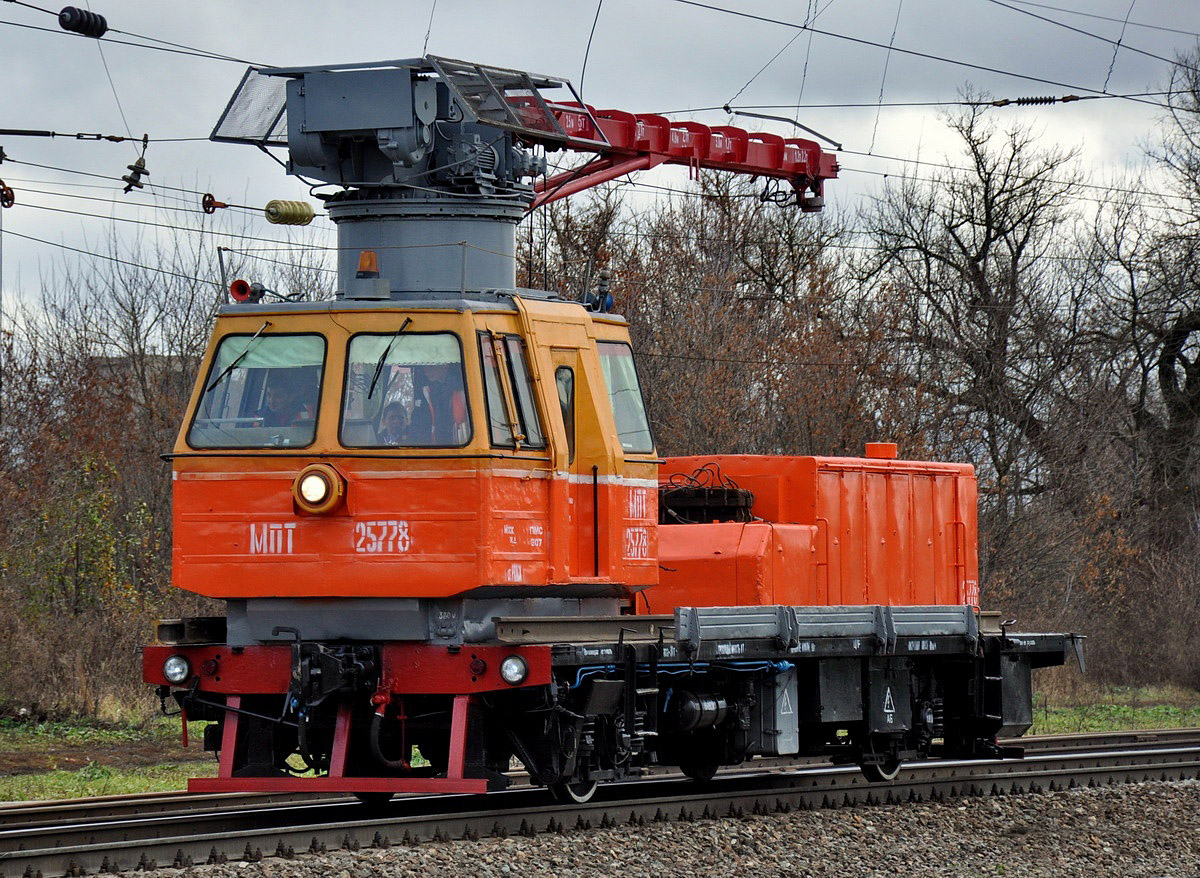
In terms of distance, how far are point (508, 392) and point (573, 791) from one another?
9.29 ft

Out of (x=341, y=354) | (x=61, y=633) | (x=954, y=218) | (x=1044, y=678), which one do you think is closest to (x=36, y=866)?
(x=341, y=354)

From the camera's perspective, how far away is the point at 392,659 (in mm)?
10758

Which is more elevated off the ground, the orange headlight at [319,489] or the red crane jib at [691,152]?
the red crane jib at [691,152]

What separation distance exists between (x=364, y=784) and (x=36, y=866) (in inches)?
87.0

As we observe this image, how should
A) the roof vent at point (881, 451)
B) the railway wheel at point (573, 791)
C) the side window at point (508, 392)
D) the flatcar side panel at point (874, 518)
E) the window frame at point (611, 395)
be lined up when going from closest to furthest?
the side window at point (508, 392) < the railway wheel at point (573, 791) < the window frame at point (611, 395) < the flatcar side panel at point (874, 518) < the roof vent at point (881, 451)

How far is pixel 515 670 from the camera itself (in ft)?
34.1

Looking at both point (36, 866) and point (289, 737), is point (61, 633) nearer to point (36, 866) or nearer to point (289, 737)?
point (289, 737)

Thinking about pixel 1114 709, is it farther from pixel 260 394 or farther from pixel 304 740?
pixel 260 394

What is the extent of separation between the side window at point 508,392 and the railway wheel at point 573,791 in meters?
2.34

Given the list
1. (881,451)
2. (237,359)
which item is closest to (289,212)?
(237,359)

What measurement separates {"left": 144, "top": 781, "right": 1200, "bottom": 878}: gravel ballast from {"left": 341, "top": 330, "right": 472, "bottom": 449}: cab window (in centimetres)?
257

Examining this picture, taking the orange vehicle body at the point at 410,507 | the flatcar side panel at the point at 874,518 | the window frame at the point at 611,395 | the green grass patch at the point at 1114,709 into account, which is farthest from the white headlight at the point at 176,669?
the green grass patch at the point at 1114,709

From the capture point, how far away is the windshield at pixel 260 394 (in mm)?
11039

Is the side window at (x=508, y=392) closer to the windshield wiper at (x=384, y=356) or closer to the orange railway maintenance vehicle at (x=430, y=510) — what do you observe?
the orange railway maintenance vehicle at (x=430, y=510)
